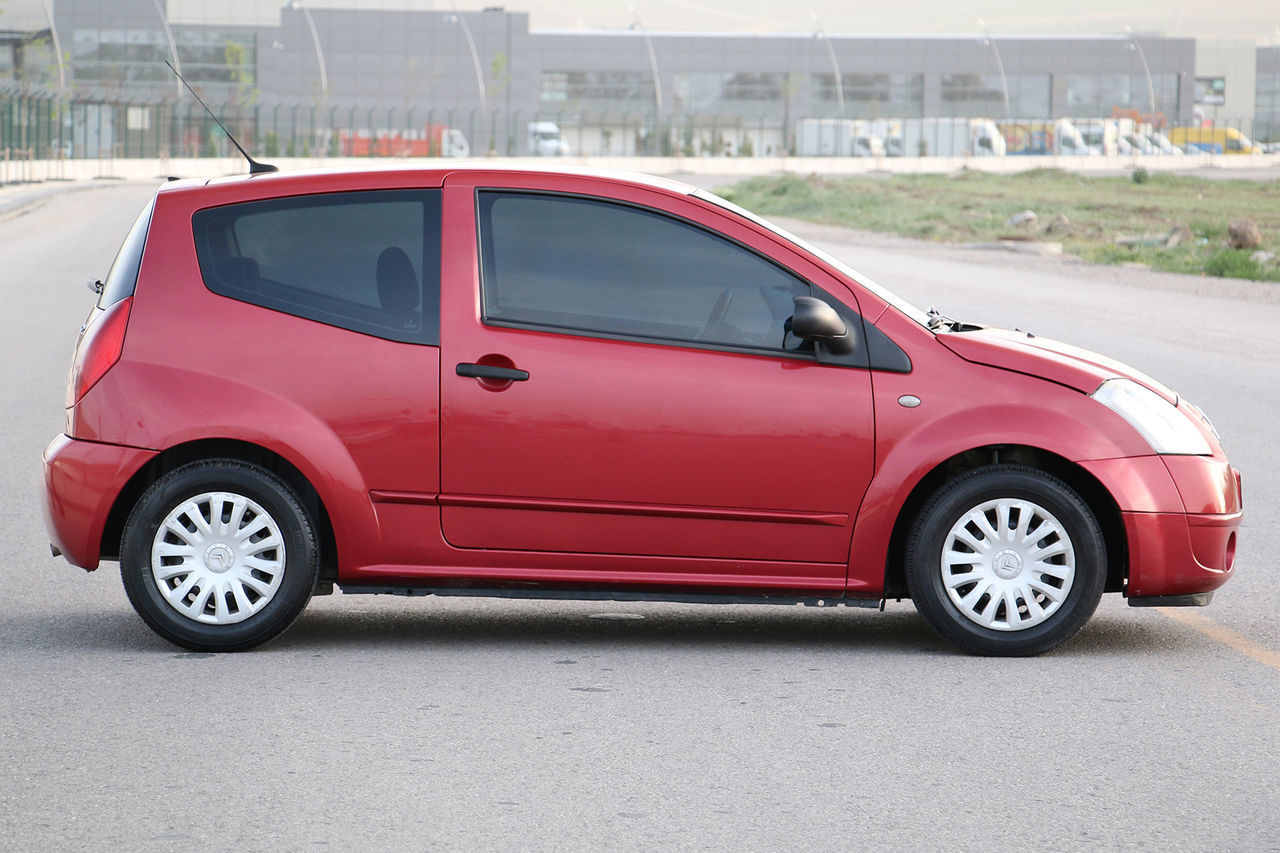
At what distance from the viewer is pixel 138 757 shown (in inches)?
185

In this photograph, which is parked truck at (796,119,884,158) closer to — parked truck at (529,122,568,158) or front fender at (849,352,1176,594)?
parked truck at (529,122,568,158)

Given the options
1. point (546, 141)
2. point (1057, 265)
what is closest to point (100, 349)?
point (1057, 265)

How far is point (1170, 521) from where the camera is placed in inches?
231

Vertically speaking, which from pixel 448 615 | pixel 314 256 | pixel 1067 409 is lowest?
pixel 448 615

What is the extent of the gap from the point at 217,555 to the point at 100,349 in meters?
0.83

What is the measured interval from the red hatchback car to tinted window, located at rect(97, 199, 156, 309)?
60mm

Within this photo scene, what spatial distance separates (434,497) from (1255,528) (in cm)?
450

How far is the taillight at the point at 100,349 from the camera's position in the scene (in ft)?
19.5

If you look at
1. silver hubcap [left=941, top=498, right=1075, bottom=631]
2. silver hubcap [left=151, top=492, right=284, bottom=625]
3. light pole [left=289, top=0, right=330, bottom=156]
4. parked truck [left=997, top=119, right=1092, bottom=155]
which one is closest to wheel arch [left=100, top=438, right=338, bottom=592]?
silver hubcap [left=151, top=492, right=284, bottom=625]

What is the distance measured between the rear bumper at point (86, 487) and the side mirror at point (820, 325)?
2.27 m

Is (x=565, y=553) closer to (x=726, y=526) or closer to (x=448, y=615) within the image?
(x=726, y=526)

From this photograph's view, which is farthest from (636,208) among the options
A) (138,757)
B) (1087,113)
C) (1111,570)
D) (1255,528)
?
(1087,113)

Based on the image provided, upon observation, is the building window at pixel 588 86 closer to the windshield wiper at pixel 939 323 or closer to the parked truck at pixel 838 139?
the parked truck at pixel 838 139

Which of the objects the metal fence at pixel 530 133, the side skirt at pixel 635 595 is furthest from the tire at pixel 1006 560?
the metal fence at pixel 530 133
